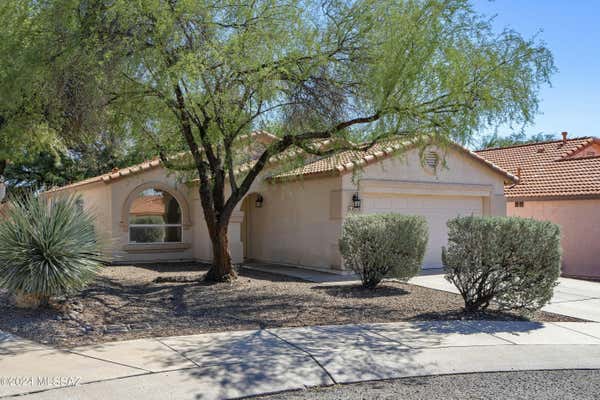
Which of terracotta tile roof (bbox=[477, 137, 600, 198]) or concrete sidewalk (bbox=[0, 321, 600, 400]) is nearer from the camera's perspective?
concrete sidewalk (bbox=[0, 321, 600, 400])

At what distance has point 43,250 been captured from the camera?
880 centimetres

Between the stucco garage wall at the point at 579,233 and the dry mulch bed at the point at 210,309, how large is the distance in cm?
763

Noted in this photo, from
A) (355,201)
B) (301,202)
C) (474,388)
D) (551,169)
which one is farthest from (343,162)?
(474,388)

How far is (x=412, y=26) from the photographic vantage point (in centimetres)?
1004

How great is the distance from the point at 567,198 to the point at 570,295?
22.0ft

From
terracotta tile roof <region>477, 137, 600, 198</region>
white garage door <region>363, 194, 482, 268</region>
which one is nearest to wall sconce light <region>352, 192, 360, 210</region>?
white garage door <region>363, 194, 482, 268</region>

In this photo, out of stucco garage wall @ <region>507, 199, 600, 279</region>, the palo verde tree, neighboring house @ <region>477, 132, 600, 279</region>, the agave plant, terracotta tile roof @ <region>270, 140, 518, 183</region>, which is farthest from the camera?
neighboring house @ <region>477, 132, 600, 279</region>

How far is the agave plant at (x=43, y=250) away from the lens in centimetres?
866

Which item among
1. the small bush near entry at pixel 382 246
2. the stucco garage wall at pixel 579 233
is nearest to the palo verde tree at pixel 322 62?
the small bush near entry at pixel 382 246

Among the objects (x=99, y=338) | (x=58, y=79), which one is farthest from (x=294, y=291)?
(x=58, y=79)

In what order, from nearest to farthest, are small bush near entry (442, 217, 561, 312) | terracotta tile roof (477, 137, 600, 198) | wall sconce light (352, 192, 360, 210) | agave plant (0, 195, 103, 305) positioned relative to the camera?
agave plant (0, 195, 103, 305) → small bush near entry (442, 217, 561, 312) → wall sconce light (352, 192, 360, 210) → terracotta tile roof (477, 137, 600, 198)

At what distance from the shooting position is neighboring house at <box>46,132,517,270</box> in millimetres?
15930

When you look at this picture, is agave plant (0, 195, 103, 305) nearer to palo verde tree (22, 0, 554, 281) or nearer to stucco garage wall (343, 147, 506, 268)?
palo verde tree (22, 0, 554, 281)

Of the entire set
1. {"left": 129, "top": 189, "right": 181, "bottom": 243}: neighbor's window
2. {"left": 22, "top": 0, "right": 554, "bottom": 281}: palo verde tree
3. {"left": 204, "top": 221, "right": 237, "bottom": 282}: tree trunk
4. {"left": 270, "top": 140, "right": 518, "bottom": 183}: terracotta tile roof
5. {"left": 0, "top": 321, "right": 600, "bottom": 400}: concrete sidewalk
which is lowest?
{"left": 0, "top": 321, "right": 600, "bottom": 400}: concrete sidewalk
